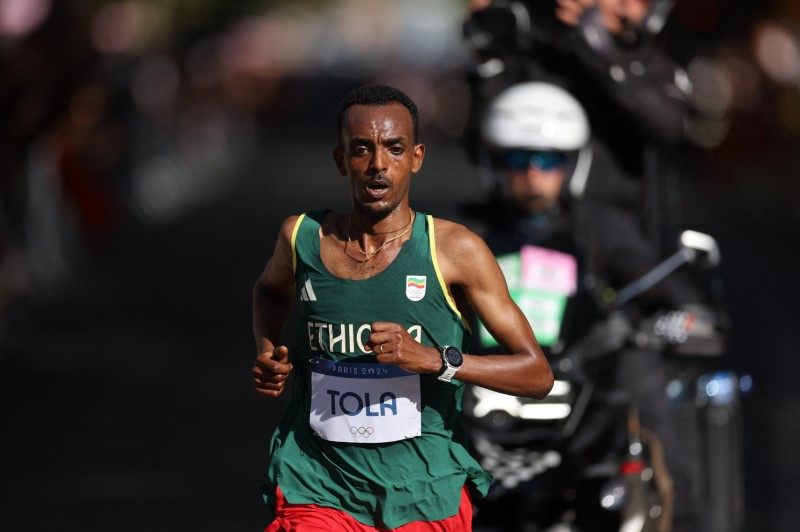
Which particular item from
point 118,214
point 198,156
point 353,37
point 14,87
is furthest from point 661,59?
point 353,37

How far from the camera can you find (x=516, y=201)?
728cm

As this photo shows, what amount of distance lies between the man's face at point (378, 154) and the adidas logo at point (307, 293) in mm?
280

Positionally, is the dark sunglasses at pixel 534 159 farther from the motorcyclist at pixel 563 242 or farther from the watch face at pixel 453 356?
the watch face at pixel 453 356

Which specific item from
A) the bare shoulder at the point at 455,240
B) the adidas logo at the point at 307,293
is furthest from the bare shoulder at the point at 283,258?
the bare shoulder at the point at 455,240

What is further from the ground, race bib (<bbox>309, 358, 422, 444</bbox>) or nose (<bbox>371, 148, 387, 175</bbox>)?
nose (<bbox>371, 148, 387, 175</bbox>)

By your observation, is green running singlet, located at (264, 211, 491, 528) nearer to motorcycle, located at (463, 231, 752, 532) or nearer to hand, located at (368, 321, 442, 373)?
hand, located at (368, 321, 442, 373)

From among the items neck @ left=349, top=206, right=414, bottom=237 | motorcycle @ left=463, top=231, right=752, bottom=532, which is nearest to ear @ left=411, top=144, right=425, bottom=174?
neck @ left=349, top=206, right=414, bottom=237

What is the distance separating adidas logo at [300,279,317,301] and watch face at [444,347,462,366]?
17.9 inches

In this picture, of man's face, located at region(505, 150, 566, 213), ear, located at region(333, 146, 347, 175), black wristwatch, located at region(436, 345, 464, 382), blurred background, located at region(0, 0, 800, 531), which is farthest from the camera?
blurred background, located at region(0, 0, 800, 531)

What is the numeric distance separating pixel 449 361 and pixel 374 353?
22cm

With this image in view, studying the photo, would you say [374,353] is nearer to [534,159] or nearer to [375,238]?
[375,238]

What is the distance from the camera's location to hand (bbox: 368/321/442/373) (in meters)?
4.73

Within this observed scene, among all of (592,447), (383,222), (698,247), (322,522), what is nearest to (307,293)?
(383,222)

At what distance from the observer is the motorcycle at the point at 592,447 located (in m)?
6.77
